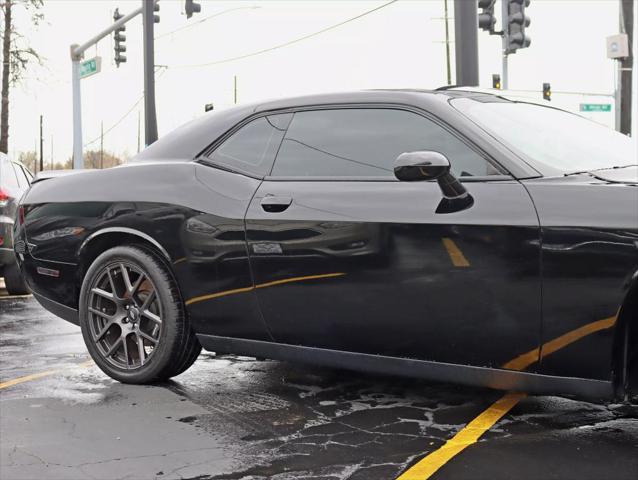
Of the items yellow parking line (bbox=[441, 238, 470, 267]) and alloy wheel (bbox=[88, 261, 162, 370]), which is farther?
alloy wheel (bbox=[88, 261, 162, 370])

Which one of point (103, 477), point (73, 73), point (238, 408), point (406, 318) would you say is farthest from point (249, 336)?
point (73, 73)

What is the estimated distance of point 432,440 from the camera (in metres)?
3.67

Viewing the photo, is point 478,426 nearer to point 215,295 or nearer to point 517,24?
point 215,295

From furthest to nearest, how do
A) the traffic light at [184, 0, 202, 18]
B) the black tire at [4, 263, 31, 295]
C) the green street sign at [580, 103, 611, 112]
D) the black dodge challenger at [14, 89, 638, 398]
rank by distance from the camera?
1. the green street sign at [580, 103, 611, 112]
2. the traffic light at [184, 0, 202, 18]
3. the black tire at [4, 263, 31, 295]
4. the black dodge challenger at [14, 89, 638, 398]

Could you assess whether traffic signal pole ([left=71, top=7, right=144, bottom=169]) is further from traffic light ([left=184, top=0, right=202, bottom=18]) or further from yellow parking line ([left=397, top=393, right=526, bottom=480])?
yellow parking line ([left=397, top=393, right=526, bottom=480])

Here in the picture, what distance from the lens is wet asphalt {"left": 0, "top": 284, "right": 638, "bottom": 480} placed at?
3.34m

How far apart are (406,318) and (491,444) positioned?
0.64 metres

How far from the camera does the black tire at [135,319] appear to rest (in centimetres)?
462

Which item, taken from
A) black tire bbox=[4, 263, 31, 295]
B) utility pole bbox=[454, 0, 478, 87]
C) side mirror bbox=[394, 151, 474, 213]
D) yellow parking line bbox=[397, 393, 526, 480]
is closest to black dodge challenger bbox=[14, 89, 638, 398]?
side mirror bbox=[394, 151, 474, 213]

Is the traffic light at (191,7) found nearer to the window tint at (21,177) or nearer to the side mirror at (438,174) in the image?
the window tint at (21,177)

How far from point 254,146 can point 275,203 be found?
0.46 meters

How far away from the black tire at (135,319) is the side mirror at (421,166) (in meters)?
1.58

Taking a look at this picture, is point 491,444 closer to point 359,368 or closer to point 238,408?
point 359,368

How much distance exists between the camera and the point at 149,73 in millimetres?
20062
